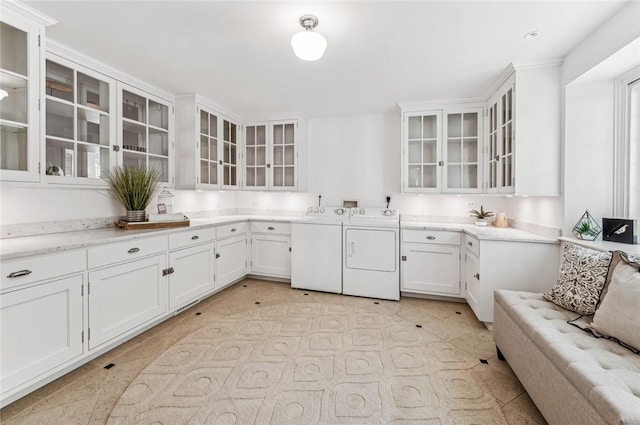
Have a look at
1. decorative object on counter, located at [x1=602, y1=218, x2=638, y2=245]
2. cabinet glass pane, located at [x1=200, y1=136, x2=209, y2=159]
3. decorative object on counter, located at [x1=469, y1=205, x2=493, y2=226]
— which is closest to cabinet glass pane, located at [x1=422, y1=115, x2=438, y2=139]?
decorative object on counter, located at [x1=469, y1=205, x2=493, y2=226]

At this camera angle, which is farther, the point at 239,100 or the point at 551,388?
the point at 239,100

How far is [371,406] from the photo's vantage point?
1.64m

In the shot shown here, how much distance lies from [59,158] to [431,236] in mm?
3565

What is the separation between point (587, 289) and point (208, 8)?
9.49 feet

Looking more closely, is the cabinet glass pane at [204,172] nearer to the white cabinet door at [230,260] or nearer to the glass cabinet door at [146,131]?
the glass cabinet door at [146,131]

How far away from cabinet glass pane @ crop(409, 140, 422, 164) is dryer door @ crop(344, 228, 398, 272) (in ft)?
3.34

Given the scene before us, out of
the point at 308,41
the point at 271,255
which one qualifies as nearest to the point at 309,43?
the point at 308,41

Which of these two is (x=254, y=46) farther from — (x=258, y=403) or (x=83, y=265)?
(x=258, y=403)

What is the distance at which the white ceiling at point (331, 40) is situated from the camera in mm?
1771

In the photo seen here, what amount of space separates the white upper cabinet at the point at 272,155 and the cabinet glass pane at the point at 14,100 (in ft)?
8.48

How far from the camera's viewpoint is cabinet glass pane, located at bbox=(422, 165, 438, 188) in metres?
3.61

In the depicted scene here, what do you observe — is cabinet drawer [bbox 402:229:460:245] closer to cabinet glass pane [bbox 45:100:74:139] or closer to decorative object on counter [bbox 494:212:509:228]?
decorative object on counter [bbox 494:212:509:228]

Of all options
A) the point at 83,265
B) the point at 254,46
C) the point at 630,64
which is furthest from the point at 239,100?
the point at 630,64

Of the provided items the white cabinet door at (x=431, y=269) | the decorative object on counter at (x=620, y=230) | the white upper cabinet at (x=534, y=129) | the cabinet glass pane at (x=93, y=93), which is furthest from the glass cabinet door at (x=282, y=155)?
the decorative object on counter at (x=620, y=230)
